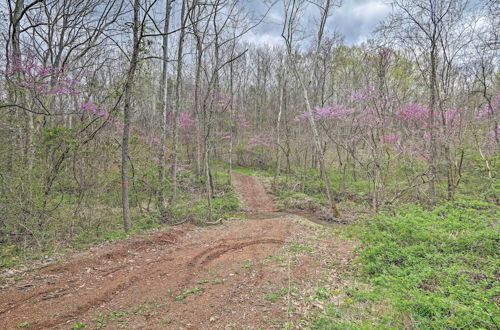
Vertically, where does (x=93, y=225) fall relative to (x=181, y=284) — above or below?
above

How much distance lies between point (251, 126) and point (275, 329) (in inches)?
999

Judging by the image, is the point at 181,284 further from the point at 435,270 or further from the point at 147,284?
the point at 435,270

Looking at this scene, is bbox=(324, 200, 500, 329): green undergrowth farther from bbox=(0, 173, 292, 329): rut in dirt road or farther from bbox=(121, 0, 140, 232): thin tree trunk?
bbox=(121, 0, 140, 232): thin tree trunk

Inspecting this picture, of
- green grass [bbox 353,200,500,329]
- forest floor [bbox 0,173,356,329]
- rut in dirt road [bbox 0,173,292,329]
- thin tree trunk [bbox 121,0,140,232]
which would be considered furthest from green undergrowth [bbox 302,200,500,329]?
thin tree trunk [bbox 121,0,140,232]

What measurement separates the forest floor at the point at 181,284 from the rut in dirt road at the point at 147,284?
1 centimetres

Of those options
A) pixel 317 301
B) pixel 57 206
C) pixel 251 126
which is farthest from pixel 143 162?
pixel 251 126

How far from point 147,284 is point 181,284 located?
2.00 ft

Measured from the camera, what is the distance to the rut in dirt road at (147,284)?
3.73 meters

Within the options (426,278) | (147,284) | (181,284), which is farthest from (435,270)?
(147,284)

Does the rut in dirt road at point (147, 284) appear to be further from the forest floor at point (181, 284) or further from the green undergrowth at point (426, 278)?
the green undergrowth at point (426, 278)

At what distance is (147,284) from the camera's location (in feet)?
15.7

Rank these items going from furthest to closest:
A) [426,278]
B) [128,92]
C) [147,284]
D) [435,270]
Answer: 1. [128,92]
2. [147,284]
3. [435,270]
4. [426,278]

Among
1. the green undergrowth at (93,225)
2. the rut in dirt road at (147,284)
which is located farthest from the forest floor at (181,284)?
the green undergrowth at (93,225)

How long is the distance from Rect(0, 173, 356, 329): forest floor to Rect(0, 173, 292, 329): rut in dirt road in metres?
0.01
